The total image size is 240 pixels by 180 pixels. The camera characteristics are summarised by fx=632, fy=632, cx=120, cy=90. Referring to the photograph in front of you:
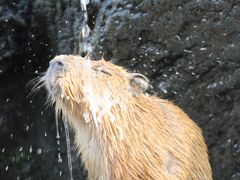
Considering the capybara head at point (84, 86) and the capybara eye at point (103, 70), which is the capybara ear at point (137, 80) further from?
the capybara eye at point (103, 70)

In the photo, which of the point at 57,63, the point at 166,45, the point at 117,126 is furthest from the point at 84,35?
the point at 117,126

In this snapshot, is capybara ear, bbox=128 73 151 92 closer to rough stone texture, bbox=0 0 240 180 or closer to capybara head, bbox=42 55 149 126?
capybara head, bbox=42 55 149 126

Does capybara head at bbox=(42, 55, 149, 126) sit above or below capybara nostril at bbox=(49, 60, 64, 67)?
below

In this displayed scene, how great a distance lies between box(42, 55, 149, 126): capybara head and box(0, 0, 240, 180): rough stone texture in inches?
34.7

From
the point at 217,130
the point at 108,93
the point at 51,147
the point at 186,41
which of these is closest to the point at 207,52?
the point at 186,41

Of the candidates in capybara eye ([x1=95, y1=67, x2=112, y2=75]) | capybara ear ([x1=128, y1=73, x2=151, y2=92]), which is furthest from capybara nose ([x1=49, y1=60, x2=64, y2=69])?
capybara ear ([x1=128, y1=73, x2=151, y2=92])

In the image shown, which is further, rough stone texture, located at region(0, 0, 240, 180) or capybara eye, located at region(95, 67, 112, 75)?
rough stone texture, located at region(0, 0, 240, 180)

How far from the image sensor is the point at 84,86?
4770mm

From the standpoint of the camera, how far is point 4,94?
6.23 m

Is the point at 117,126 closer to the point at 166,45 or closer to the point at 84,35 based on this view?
the point at 166,45

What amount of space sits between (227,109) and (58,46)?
176 cm

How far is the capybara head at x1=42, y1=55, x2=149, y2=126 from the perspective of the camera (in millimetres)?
4727

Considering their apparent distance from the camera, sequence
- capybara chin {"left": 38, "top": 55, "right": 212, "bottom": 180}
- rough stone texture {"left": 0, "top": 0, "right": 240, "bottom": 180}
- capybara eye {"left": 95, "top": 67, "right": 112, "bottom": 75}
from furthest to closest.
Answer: rough stone texture {"left": 0, "top": 0, "right": 240, "bottom": 180} → capybara eye {"left": 95, "top": 67, "right": 112, "bottom": 75} → capybara chin {"left": 38, "top": 55, "right": 212, "bottom": 180}

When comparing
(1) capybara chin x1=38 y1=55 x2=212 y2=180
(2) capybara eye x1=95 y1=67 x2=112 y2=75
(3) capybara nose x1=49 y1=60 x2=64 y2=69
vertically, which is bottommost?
(1) capybara chin x1=38 y1=55 x2=212 y2=180
